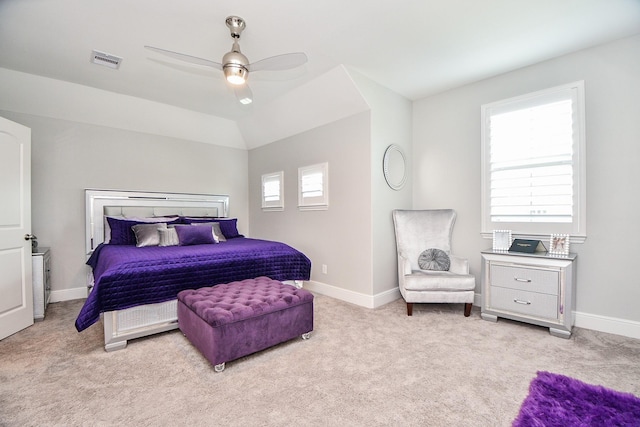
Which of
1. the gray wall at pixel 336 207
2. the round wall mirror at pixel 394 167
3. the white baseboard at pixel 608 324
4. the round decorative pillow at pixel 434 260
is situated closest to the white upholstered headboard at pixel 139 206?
the gray wall at pixel 336 207

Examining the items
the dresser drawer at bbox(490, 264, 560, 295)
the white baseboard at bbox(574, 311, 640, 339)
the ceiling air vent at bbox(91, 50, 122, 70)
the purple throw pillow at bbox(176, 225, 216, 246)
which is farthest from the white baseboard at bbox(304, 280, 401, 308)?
the ceiling air vent at bbox(91, 50, 122, 70)

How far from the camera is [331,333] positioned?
269cm

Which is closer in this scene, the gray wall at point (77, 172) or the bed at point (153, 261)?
the bed at point (153, 261)

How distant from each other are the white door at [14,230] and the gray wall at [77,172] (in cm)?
86

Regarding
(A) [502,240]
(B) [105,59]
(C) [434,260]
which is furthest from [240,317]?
(B) [105,59]

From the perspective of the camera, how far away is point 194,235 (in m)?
3.60

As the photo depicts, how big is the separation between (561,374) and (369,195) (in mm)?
2235

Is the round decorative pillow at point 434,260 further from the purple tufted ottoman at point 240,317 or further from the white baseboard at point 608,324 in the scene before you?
the purple tufted ottoman at point 240,317

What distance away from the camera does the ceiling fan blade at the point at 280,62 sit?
2.34 metres

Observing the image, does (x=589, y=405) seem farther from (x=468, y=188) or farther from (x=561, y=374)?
(x=468, y=188)

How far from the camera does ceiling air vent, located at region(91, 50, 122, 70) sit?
2.84 meters

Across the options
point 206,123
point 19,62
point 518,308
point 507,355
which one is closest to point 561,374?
point 507,355

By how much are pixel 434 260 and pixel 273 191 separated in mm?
2749

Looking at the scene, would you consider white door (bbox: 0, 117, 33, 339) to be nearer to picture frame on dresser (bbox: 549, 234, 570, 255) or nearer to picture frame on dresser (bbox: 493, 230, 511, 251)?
picture frame on dresser (bbox: 493, 230, 511, 251)
